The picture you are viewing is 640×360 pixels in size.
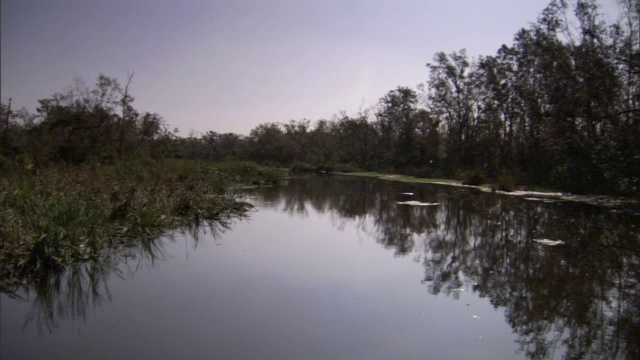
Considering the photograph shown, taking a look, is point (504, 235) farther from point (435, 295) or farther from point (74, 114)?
point (74, 114)

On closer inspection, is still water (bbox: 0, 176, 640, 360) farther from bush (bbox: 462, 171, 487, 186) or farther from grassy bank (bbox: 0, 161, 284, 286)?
bush (bbox: 462, 171, 487, 186)

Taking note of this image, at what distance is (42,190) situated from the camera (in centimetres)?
957

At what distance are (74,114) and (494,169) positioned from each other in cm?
2905

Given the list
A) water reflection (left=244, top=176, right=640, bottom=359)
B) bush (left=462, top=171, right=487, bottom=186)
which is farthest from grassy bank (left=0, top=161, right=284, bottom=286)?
bush (left=462, top=171, right=487, bottom=186)

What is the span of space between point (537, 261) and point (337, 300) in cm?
448

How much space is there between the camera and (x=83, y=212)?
836cm

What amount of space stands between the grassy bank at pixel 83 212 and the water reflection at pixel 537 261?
4.25 metres

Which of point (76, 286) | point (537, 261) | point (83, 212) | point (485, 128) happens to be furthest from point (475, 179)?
point (76, 286)

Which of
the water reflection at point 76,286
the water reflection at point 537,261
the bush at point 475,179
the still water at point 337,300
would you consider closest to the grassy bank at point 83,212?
the water reflection at point 76,286

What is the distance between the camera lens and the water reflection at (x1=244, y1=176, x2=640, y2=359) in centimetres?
530

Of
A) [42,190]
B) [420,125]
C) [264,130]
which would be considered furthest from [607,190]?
[264,130]

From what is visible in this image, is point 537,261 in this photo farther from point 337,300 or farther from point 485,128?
point 485,128

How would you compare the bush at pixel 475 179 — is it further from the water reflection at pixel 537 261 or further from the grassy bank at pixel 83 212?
the grassy bank at pixel 83 212

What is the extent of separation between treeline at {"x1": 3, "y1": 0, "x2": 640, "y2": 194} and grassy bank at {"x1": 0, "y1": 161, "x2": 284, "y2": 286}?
6.92 meters
